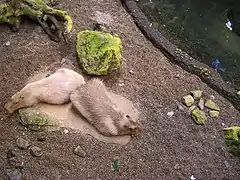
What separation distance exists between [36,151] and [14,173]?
19cm

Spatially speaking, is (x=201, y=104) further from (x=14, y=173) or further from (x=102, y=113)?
(x=14, y=173)

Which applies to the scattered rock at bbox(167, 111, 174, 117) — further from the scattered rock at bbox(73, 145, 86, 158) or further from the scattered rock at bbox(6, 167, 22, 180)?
the scattered rock at bbox(6, 167, 22, 180)

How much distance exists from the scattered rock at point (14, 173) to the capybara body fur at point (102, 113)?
0.54 meters

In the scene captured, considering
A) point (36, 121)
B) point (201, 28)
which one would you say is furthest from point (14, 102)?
point (201, 28)

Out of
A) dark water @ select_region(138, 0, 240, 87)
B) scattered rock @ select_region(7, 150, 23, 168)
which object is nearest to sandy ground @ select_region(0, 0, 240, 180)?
scattered rock @ select_region(7, 150, 23, 168)

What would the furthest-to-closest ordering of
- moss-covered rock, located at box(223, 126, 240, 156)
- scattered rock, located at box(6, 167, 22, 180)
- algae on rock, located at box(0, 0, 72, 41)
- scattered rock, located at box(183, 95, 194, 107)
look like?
1. algae on rock, located at box(0, 0, 72, 41)
2. scattered rock, located at box(183, 95, 194, 107)
3. moss-covered rock, located at box(223, 126, 240, 156)
4. scattered rock, located at box(6, 167, 22, 180)

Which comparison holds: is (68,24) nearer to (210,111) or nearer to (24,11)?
(24,11)

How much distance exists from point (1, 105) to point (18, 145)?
13.7 inches

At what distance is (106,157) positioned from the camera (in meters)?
2.75

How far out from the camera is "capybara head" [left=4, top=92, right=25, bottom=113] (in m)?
2.86

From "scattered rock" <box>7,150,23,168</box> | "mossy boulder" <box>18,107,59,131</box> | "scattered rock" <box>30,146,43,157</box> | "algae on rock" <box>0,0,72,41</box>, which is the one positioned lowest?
"scattered rock" <box>7,150,23,168</box>

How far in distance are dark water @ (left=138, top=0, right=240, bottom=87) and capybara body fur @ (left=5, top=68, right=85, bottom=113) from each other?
1079 millimetres

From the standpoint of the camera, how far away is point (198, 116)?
3072 mm

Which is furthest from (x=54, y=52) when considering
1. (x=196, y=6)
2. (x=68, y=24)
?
(x=196, y=6)
